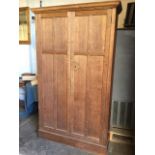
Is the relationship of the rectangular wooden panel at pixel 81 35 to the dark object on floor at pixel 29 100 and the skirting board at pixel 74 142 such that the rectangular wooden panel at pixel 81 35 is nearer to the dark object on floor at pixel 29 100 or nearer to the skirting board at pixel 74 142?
the skirting board at pixel 74 142

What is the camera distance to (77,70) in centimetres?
197

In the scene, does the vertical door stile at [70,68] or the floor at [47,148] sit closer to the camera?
the vertical door stile at [70,68]

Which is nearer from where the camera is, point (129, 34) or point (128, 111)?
point (129, 34)

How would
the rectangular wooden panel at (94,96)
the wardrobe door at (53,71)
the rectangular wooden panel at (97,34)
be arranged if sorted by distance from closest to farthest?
1. the rectangular wooden panel at (97,34)
2. the rectangular wooden panel at (94,96)
3. the wardrobe door at (53,71)

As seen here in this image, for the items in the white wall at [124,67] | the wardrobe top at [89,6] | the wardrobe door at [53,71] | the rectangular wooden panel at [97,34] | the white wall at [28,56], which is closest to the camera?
the wardrobe top at [89,6]

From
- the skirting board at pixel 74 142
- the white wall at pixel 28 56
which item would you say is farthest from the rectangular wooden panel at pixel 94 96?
the white wall at pixel 28 56

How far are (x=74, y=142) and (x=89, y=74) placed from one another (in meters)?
0.94

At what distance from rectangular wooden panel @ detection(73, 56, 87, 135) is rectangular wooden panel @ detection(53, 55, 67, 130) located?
0.14 meters

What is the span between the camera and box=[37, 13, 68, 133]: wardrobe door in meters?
1.98

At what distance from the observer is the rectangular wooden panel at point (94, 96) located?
1.87 m
